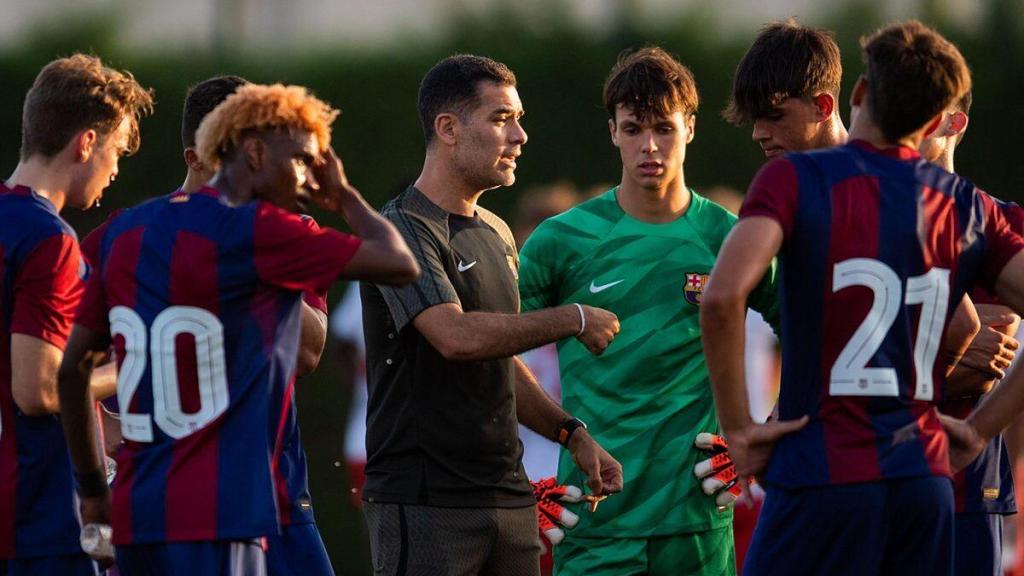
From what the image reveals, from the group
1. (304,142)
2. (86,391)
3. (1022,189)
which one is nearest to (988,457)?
(304,142)

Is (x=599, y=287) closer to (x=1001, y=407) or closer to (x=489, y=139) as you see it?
(x=489, y=139)

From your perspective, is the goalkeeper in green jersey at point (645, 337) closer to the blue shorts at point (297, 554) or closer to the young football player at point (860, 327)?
the blue shorts at point (297, 554)

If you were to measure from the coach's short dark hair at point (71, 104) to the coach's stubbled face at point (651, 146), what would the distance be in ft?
5.82

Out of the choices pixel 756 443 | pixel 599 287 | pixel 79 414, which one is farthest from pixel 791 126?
pixel 79 414

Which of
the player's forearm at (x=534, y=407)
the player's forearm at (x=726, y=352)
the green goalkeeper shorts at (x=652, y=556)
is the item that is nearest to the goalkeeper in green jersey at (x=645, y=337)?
the green goalkeeper shorts at (x=652, y=556)

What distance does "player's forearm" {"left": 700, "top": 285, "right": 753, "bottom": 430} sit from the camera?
421 cm

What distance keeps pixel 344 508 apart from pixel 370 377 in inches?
171

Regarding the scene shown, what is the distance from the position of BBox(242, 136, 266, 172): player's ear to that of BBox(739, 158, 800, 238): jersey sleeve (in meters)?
1.27

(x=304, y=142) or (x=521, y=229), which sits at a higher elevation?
(x=304, y=142)

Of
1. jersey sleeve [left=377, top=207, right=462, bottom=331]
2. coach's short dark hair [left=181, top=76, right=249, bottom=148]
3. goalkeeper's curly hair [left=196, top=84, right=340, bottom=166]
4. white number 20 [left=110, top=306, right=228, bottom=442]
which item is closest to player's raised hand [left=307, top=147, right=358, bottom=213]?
goalkeeper's curly hair [left=196, top=84, right=340, bottom=166]

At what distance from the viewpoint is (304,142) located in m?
4.52

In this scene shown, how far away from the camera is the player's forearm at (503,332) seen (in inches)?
207

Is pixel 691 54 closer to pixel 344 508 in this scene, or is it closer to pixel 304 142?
pixel 344 508

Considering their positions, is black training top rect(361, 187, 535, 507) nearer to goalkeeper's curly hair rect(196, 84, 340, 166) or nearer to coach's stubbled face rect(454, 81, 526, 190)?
coach's stubbled face rect(454, 81, 526, 190)
